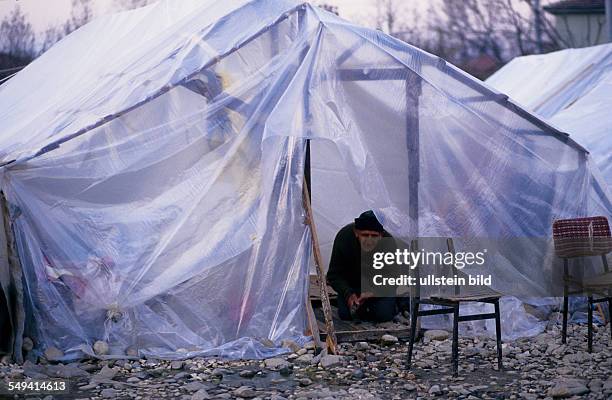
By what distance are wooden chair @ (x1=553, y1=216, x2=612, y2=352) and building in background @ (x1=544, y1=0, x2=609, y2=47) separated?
1998cm

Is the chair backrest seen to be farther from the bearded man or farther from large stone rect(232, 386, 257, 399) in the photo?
large stone rect(232, 386, 257, 399)

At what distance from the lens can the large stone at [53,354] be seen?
5.87 meters

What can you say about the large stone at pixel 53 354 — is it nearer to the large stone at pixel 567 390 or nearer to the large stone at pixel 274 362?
the large stone at pixel 274 362

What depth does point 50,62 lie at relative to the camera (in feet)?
28.8

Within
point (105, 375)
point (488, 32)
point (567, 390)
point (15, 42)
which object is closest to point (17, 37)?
point (15, 42)

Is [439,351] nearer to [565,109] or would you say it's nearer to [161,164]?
[161,164]

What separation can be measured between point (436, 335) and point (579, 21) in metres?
21.9

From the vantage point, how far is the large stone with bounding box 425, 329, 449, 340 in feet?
21.4

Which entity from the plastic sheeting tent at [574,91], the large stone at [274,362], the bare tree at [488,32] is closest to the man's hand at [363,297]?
the large stone at [274,362]

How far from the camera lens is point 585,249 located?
6438 mm

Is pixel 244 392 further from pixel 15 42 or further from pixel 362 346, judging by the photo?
pixel 15 42

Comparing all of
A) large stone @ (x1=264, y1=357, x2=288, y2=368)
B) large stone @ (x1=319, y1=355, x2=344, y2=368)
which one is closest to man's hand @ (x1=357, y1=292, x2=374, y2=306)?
large stone @ (x1=319, y1=355, x2=344, y2=368)

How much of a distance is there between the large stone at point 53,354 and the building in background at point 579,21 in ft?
72.3

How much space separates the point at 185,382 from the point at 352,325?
178 cm
